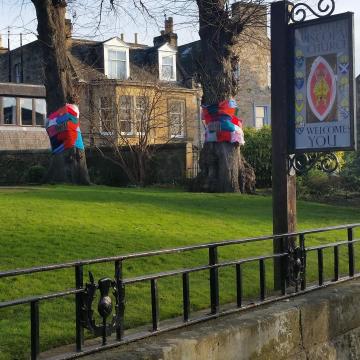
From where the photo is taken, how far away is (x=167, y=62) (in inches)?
1405

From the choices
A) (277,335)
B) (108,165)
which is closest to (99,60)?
(108,165)

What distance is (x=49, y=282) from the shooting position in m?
5.88

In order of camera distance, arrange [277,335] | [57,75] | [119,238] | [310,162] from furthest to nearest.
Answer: [57,75] → [119,238] → [310,162] → [277,335]

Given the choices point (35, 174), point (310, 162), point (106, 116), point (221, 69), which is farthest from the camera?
point (106, 116)

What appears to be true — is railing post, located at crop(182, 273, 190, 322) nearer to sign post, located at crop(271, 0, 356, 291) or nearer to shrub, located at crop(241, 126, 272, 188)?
sign post, located at crop(271, 0, 356, 291)

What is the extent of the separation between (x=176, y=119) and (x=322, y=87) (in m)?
24.5

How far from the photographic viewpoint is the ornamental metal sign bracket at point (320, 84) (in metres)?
6.14

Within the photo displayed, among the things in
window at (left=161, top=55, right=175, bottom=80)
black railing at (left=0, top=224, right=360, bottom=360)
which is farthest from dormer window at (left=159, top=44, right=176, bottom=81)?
black railing at (left=0, top=224, right=360, bottom=360)

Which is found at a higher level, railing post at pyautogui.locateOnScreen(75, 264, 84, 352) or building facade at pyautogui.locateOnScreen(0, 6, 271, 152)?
building facade at pyautogui.locateOnScreen(0, 6, 271, 152)

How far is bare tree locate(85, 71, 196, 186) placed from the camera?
71.5 feet

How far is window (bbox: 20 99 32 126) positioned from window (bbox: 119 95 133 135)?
7404 millimetres

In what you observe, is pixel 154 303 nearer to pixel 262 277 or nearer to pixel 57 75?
pixel 262 277

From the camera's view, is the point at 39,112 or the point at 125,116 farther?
the point at 39,112

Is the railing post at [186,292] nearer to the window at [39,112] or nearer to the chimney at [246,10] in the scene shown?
the chimney at [246,10]
